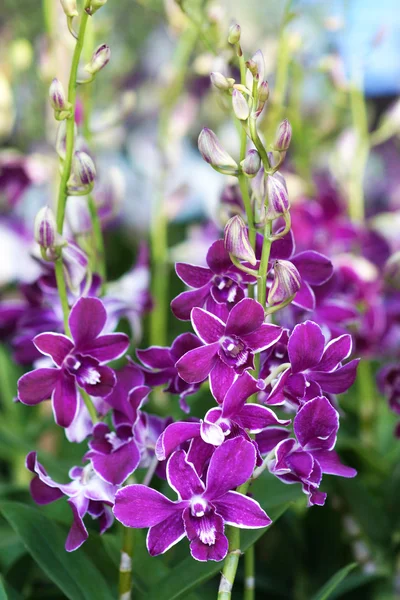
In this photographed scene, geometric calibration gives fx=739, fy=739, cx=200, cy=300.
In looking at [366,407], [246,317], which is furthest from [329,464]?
[366,407]

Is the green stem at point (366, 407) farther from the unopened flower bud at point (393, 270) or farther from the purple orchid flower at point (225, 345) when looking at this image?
the purple orchid flower at point (225, 345)

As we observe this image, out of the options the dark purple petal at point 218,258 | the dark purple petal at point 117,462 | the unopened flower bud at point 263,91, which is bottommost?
the dark purple petal at point 117,462

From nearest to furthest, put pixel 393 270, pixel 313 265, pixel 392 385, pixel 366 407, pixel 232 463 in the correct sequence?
pixel 232 463
pixel 313 265
pixel 392 385
pixel 393 270
pixel 366 407

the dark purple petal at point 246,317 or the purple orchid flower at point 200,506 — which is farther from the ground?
the dark purple petal at point 246,317

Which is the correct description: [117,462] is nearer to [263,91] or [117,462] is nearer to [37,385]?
[37,385]

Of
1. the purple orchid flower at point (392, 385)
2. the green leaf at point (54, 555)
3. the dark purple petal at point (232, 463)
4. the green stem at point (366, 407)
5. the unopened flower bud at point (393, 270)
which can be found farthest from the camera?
the green stem at point (366, 407)

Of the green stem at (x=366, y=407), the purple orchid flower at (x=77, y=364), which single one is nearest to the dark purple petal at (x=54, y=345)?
the purple orchid flower at (x=77, y=364)
